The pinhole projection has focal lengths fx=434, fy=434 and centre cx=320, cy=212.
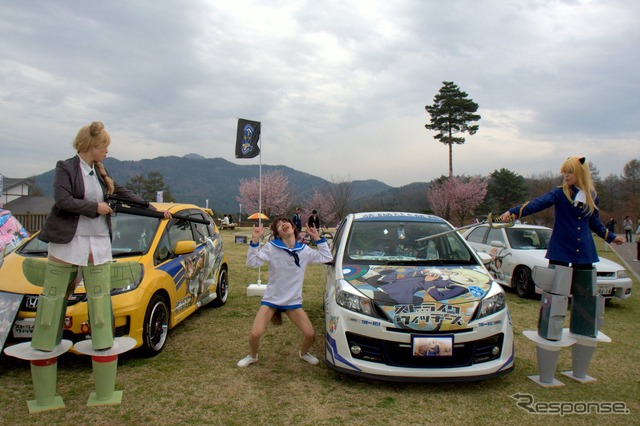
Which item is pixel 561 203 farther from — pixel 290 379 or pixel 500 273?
pixel 500 273

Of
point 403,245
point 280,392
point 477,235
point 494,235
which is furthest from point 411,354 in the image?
point 477,235

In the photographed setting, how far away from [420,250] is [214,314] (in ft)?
10.2

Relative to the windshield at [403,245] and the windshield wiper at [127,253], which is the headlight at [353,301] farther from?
the windshield wiper at [127,253]

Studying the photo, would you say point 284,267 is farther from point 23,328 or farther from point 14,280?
point 14,280

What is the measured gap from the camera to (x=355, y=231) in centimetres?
502

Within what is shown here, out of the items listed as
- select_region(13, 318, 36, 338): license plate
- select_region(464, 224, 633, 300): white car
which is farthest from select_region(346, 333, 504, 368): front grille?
select_region(464, 224, 633, 300): white car

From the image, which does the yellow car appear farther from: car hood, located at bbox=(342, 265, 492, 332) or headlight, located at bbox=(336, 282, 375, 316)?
car hood, located at bbox=(342, 265, 492, 332)

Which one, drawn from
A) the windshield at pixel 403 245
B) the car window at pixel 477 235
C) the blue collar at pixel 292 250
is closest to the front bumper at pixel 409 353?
the blue collar at pixel 292 250

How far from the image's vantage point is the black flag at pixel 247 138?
27.3 ft

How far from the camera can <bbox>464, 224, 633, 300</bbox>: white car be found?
278 inches

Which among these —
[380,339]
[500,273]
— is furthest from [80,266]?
[500,273]

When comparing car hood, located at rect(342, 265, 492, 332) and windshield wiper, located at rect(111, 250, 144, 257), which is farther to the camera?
windshield wiper, located at rect(111, 250, 144, 257)

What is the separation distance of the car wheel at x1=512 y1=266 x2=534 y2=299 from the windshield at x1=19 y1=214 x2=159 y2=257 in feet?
20.6

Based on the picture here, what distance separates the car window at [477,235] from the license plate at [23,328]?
833cm
